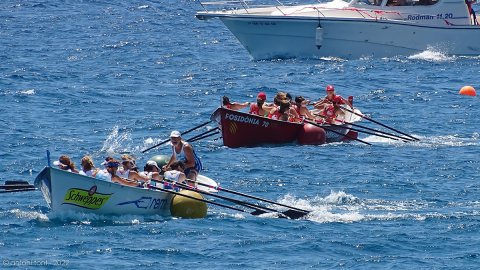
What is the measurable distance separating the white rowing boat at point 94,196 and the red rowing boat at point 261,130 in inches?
290

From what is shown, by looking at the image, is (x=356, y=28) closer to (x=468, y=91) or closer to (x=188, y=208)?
(x=468, y=91)

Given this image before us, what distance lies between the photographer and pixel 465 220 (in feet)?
90.7

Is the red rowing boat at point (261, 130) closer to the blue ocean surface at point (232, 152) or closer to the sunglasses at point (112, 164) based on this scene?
the blue ocean surface at point (232, 152)

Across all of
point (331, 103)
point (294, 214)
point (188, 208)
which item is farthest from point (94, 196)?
point (331, 103)

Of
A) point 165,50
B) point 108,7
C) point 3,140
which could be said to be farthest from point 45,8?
point 3,140

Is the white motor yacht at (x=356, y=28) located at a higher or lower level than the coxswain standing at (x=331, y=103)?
higher

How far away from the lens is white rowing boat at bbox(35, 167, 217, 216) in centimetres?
2700

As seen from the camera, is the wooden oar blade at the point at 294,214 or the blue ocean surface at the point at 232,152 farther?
the wooden oar blade at the point at 294,214

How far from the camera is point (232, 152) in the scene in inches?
1405

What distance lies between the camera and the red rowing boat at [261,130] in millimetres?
35438

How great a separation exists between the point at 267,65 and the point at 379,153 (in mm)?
15114

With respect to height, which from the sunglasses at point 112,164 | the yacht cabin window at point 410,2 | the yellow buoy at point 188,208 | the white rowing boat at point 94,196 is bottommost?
the yellow buoy at point 188,208

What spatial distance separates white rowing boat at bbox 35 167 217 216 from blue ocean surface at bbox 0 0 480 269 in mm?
220

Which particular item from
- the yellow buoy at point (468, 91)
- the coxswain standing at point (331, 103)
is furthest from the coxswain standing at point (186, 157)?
the yellow buoy at point (468, 91)
